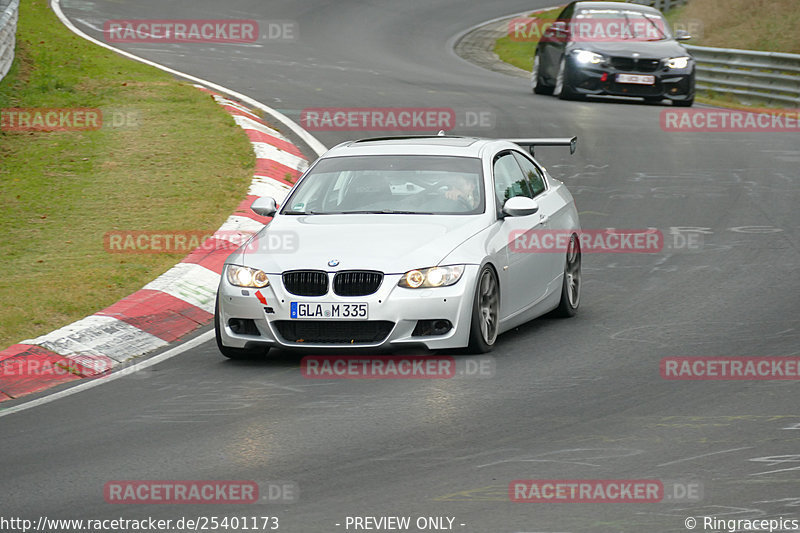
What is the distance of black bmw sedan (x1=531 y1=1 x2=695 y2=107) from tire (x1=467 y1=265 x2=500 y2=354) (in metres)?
13.9

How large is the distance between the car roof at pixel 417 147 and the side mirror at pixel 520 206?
720 mm

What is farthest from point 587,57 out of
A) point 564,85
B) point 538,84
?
point 538,84

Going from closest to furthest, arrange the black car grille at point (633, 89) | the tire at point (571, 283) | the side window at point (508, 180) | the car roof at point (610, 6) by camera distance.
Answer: the side window at point (508, 180) < the tire at point (571, 283) < the black car grille at point (633, 89) < the car roof at point (610, 6)

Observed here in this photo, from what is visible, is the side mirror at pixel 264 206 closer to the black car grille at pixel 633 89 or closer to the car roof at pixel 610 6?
the black car grille at pixel 633 89

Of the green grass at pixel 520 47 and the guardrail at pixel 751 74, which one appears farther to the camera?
the green grass at pixel 520 47

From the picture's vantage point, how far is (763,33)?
33.2 meters

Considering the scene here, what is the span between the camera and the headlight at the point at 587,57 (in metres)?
23.1

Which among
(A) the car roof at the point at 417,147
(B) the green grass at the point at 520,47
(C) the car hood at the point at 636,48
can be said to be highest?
(A) the car roof at the point at 417,147

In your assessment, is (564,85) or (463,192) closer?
(463,192)

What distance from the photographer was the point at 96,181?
1606 cm

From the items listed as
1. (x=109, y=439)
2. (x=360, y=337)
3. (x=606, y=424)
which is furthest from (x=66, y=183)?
(x=606, y=424)

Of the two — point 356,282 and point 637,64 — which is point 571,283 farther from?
point 637,64

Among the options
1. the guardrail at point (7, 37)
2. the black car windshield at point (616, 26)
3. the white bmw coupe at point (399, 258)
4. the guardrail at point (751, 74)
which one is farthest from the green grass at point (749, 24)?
the white bmw coupe at point (399, 258)

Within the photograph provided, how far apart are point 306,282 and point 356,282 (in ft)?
1.09
